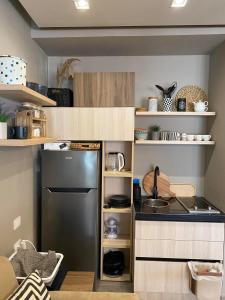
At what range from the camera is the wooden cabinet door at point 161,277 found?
2504 millimetres

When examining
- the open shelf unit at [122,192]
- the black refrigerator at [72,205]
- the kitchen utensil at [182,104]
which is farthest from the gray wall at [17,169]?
the kitchen utensil at [182,104]

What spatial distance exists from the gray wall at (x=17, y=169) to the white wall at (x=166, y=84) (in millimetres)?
701

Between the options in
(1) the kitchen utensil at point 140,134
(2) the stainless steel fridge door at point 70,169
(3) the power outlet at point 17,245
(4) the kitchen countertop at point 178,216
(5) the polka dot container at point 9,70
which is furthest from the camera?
(1) the kitchen utensil at point 140,134

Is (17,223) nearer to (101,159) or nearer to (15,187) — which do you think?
(15,187)

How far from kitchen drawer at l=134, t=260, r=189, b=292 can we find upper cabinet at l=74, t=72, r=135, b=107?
1.69 m

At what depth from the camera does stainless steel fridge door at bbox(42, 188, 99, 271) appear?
2.64 meters

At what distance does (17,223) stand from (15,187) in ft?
1.05

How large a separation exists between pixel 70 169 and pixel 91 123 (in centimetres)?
54

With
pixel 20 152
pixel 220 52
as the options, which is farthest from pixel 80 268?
pixel 220 52

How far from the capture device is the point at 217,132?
2764 millimetres

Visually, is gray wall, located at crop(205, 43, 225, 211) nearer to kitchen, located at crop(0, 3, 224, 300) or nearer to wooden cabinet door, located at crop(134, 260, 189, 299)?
kitchen, located at crop(0, 3, 224, 300)

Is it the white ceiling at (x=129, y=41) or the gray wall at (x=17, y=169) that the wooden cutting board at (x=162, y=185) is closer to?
the gray wall at (x=17, y=169)

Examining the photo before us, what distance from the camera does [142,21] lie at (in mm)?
2271

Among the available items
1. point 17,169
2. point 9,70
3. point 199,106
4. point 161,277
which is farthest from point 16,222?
point 199,106
